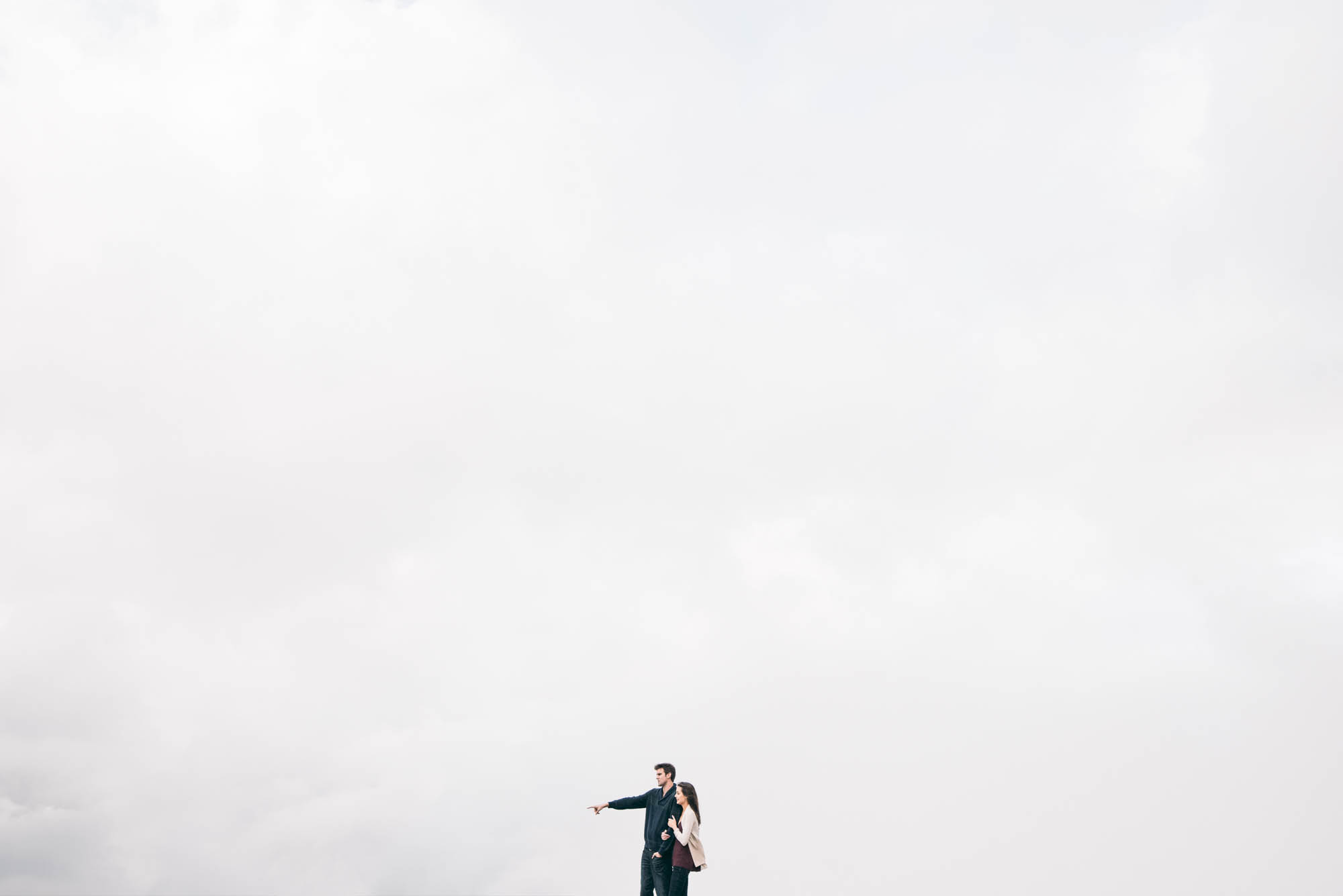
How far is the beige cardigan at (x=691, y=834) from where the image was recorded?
2631 cm

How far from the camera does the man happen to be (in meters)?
26.9

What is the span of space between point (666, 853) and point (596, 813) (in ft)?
6.91

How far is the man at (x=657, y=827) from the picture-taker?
2686 cm

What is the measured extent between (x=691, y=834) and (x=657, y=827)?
1038 mm

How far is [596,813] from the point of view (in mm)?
27797

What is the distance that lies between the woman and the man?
0.51ft

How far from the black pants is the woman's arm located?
734 mm

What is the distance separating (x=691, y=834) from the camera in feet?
86.9

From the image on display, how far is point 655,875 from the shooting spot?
2706cm

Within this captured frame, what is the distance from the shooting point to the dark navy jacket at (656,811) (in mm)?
26891

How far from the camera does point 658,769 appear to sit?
27406 millimetres

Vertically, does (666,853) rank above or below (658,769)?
below

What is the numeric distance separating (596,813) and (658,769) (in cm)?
202

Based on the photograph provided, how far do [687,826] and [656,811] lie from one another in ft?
4.19
